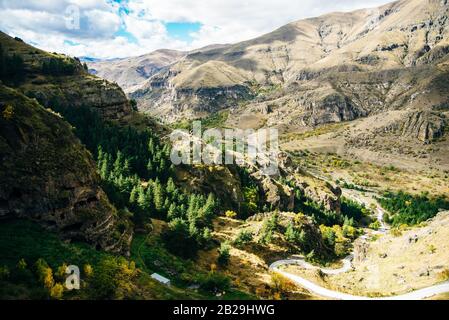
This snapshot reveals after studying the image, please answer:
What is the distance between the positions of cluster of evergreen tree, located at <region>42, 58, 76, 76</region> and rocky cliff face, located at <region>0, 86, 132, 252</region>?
77.8 meters

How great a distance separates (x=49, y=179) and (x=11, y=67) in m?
82.1

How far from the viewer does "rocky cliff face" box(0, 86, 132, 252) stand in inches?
1897

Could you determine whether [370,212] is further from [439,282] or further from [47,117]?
[47,117]

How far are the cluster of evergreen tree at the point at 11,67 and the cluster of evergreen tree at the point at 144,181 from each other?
19228mm

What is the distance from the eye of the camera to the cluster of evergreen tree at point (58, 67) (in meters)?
125

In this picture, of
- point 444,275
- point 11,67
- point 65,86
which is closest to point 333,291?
point 444,275

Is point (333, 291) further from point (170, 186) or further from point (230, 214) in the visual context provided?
point (170, 186)

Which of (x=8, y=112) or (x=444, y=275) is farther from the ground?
(x=8, y=112)

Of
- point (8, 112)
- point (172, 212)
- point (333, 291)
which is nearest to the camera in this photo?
point (8, 112)

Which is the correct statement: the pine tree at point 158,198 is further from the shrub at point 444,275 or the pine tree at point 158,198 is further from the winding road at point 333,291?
the shrub at point 444,275

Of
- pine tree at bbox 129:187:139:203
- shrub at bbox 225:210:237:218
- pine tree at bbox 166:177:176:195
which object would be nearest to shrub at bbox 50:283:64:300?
pine tree at bbox 129:187:139:203

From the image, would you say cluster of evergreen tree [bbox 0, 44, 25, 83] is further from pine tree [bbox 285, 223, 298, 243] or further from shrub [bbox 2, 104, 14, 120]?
pine tree [bbox 285, 223, 298, 243]

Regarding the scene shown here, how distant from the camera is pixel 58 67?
12812cm

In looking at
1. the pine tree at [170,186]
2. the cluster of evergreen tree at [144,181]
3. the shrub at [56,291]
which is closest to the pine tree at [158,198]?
the cluster of evergreen tree at [144,181]
